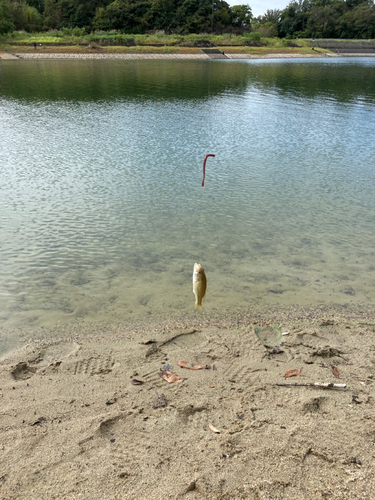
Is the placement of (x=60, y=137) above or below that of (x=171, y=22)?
below

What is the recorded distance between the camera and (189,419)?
12.2ft

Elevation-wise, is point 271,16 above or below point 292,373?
above

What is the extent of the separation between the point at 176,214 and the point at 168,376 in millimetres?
5782

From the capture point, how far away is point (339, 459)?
3.22 meters

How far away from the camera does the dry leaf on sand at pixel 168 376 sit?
4.29 m

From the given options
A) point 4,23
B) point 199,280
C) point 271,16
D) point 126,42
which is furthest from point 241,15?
point 199,280

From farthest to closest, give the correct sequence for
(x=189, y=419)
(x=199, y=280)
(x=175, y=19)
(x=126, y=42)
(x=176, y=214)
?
(x=175, y=19), (x=126, y=42), (x=176, y=214), (x=199, y=280), (x=189, y=419)

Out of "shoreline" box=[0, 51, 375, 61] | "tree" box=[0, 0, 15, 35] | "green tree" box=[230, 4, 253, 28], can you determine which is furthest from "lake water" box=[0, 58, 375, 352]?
"green tree" box=[230, 4, 253, 28]

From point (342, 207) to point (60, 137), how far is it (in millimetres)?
12842

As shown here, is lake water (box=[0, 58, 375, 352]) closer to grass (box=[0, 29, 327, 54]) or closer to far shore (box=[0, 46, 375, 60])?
far shore (box=[0, 46, 375, 60])

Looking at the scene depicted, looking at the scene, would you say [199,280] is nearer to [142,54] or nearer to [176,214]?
[176,214]

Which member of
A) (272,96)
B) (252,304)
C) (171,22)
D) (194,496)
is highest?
(171,22)

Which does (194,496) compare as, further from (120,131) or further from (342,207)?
(120,131)

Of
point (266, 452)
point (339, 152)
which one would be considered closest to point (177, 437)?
point (266, 452)
